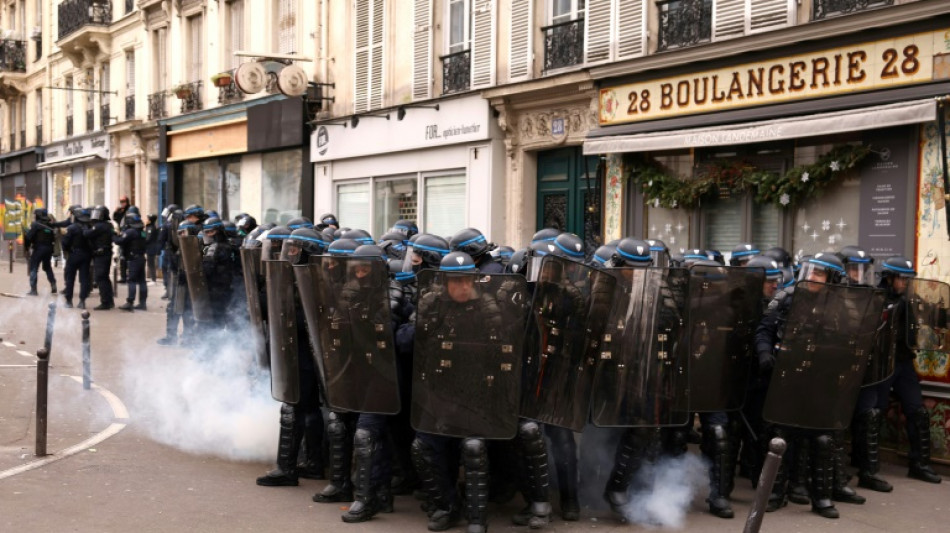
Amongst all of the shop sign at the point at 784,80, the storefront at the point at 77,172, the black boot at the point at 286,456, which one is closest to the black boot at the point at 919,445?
the shop sign at the point at 784,80

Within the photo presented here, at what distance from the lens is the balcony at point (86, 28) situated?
32.3 metres

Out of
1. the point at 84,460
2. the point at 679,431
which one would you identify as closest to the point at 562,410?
the point at 679,431

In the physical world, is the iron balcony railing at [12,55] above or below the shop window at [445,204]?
above

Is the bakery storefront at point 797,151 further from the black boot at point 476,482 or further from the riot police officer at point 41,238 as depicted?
the riot police officer at point 41,238

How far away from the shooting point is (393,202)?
19844 millimetres

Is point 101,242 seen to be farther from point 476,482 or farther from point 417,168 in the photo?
point 476,482

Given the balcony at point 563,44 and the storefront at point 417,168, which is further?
the storefront at point 417,168

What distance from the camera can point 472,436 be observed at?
6113 mm

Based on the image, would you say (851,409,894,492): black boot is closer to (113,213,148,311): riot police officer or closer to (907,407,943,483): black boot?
(907,407,943,483): black boot

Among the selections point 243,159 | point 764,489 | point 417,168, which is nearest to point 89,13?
point 243,159

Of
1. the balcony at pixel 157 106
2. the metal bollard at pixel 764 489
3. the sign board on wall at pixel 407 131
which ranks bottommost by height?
the metal bollard at pixel 764 489

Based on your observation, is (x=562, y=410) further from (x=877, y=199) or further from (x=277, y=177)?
(x=277, y=177)

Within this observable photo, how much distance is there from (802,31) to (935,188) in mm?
2372

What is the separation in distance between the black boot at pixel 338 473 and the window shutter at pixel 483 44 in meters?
10.6
